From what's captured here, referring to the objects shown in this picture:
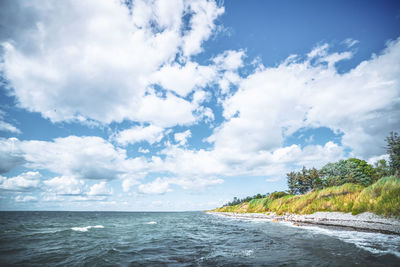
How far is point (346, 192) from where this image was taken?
36.6 meters

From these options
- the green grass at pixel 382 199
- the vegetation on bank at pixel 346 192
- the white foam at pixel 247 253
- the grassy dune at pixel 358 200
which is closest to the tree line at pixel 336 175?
the vegetation on bank at pixel 346 192

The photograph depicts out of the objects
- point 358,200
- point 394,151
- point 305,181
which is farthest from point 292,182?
point 358,200

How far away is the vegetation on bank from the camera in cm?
2395

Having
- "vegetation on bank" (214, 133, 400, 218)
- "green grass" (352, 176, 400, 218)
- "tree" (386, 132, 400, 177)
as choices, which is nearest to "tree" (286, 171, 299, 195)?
"vegetation on bank" (214, 133, 400, 218)

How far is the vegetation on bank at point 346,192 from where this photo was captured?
23953mm

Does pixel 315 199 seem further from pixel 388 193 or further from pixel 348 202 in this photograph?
pixel 388 193

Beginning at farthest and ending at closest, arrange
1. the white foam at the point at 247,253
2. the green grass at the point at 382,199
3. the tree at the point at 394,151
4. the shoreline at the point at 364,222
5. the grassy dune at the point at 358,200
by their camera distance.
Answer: the tree at the point at 394,151 < the grassy dune at the point at 358,200 < the green grass at the point at 382,199 < the shoreline at the point at 364,222 < the white foam at the point at 247,253

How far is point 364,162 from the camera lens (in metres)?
84.1

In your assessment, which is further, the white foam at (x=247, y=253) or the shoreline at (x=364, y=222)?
the shoreline at (x=364, y=222)

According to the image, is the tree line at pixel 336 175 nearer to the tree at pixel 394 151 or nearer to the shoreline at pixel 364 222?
the tree at pixel 394 151

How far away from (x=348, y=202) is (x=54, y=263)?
40.6m

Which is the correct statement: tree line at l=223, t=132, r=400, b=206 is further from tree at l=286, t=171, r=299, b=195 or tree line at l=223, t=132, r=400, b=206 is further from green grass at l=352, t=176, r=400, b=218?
green grass at l=352, t=176, r=400, b=218

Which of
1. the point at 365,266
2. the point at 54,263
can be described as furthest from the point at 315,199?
the point at 54,263

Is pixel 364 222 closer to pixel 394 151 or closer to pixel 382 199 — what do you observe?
pixel 382 199
